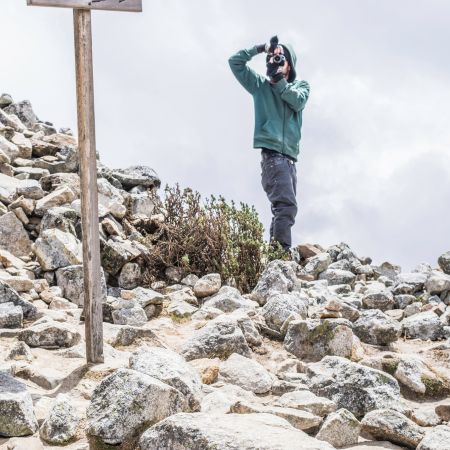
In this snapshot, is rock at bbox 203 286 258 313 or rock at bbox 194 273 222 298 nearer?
rock at bbox 203 286 258 313

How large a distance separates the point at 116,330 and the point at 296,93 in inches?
206

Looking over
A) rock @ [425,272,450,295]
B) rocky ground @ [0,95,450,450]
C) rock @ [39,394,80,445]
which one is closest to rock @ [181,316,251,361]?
rocky ground @ [0,95,450,450]

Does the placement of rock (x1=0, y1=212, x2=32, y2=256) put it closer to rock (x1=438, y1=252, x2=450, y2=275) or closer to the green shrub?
the green shrub

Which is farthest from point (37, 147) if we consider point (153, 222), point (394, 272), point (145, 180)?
point (394, 272)

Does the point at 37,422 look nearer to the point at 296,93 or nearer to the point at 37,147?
the point at 296,93

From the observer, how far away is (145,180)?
1088 centimetres

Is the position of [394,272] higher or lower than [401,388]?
higher

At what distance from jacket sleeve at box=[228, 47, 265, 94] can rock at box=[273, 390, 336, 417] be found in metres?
6.47

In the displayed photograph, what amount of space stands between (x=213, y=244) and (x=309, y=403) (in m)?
4.65

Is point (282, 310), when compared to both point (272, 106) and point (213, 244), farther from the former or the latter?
point (272, 106)

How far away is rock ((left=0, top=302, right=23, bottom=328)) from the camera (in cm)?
559

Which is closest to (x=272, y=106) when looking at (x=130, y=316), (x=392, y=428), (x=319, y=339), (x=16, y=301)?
(x=130, y=316)

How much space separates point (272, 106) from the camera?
982 cm

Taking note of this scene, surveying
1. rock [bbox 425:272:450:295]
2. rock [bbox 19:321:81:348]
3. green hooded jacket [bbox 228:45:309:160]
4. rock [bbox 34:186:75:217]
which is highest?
green hooded jacket [bbox 228:45:309:160]
